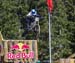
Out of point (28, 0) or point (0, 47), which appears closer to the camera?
point (0, 47)

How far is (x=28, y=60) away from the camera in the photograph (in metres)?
16.5

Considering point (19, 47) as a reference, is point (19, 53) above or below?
below

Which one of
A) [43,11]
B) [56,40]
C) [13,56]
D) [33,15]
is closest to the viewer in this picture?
[13,56]

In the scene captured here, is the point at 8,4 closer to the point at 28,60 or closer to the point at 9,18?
the point at 9,18

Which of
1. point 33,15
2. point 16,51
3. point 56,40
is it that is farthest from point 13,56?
point 56,40

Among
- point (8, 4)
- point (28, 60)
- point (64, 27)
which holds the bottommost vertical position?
point (28, 60)

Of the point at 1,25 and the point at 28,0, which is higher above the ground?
the point at 28,0

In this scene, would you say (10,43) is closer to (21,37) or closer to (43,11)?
(21,37)

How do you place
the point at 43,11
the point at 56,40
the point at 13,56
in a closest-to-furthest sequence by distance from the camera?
the point at 13,56 → the point at 56,40 → the point at 43,11

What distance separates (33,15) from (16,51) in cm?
410

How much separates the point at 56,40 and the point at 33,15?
98.2 inches

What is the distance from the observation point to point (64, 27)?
22.1 meters

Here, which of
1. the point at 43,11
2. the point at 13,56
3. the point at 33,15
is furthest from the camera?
the point at 43,11

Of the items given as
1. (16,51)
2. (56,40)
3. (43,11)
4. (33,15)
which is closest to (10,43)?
(16,51)
